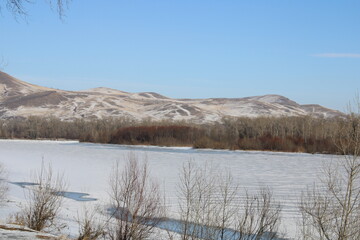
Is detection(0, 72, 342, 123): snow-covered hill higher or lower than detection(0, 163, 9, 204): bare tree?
higher

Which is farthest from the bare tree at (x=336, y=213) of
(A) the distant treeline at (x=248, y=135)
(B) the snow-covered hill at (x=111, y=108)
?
(B) the snow-covered hill at (x=111, y=108)

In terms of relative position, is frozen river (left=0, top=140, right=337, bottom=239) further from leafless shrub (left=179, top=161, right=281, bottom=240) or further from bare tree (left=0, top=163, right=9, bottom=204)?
leafless shrub (left=179, top=161, right=281, bottom=240)

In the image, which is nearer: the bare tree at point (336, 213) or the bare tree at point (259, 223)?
the bare tree at point (259, 223)

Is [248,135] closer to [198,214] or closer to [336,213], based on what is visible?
[336,213]

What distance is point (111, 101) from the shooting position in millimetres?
104000

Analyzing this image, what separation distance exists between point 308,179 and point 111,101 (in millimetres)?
89393

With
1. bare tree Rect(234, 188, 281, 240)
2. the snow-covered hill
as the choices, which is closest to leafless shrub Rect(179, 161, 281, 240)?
bare tree Rect(234, 188, 281, 240)

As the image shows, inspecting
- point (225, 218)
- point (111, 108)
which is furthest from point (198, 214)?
point (111, 108)

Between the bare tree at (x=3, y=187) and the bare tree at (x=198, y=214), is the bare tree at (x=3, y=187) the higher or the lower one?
the lower one

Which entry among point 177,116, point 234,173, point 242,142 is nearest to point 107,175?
point 234,173

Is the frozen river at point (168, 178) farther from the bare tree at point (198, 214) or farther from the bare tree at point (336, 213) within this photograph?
the bare tree at point (198, 214)

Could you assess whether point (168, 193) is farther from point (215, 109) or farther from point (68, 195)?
point (215, 109)

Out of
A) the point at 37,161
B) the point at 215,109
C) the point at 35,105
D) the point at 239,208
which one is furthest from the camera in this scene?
the point at 215,109

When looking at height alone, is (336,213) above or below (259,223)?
above
